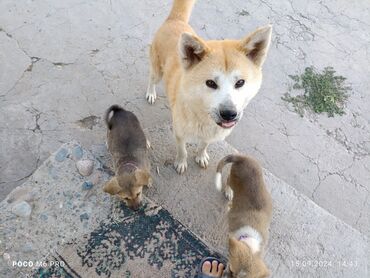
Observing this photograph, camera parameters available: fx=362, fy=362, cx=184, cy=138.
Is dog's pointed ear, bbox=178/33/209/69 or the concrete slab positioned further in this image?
the concrete slab

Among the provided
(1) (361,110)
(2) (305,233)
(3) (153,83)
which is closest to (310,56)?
(1) (361,110)

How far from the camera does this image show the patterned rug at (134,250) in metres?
2.99

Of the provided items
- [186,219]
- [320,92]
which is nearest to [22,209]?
[186,219]

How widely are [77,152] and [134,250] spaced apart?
3.76 ft

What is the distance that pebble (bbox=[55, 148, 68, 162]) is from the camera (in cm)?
354

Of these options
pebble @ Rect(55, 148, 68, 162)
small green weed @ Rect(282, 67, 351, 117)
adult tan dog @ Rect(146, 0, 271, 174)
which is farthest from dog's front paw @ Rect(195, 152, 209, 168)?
small green weed @ Rect(282, 67, 351, 117)

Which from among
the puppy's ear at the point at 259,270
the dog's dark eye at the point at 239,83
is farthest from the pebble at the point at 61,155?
the puppy's ear at the point at 259,270

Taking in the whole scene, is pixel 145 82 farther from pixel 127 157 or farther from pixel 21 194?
pixel 21 194

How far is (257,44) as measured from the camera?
2777 mm

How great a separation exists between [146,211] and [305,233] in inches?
59.8

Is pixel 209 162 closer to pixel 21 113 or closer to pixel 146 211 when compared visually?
pixel 146 211

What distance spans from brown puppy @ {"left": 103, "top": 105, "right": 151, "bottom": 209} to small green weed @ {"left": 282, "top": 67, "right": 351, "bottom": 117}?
2.14 m

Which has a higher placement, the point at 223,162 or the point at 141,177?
the point at 223,162

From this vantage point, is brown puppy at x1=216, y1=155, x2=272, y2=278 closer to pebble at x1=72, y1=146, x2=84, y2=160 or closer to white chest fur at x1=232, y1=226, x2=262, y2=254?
white chest fur at x1=232, y1=226, x2=262, y2=254
